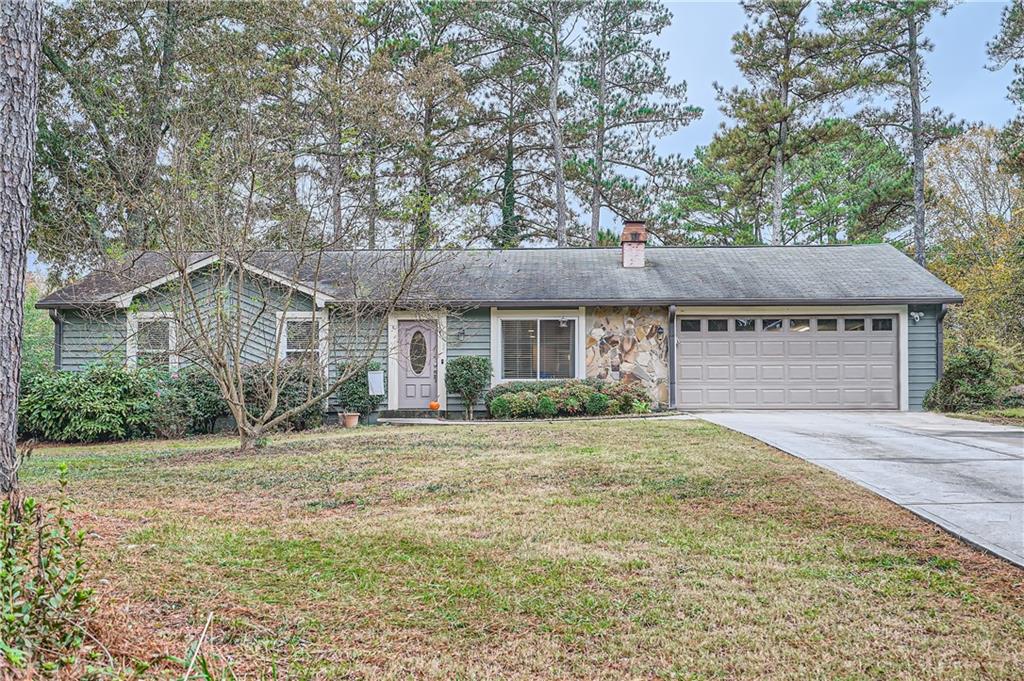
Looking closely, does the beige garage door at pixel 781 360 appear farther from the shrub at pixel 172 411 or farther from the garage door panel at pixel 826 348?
the shrub at pixel 172 411

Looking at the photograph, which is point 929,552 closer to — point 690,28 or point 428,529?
point 428,529

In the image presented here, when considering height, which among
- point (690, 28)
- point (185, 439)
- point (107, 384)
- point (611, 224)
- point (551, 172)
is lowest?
point (185, 439)

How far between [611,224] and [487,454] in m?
16.5

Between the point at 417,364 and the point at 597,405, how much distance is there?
3.65 m

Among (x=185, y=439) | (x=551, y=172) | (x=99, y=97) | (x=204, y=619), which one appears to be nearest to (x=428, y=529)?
(x=204, y=619)

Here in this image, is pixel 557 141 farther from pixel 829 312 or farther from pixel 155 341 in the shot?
pixel 155 341

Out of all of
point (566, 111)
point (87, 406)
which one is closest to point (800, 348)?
point (566, 111)

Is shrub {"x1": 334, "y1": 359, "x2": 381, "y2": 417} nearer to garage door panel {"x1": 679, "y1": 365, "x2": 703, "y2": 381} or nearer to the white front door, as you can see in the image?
the white front door

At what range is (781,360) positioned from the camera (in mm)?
13062

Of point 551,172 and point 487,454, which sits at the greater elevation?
point 551,172

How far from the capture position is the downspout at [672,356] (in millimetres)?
12836

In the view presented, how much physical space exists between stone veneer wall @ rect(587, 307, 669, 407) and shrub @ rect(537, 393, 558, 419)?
1495 mm

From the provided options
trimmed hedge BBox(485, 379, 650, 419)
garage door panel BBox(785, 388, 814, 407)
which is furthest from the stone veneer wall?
garage door panel BBox(785, 388, 814, 407)

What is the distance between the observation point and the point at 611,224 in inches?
889
